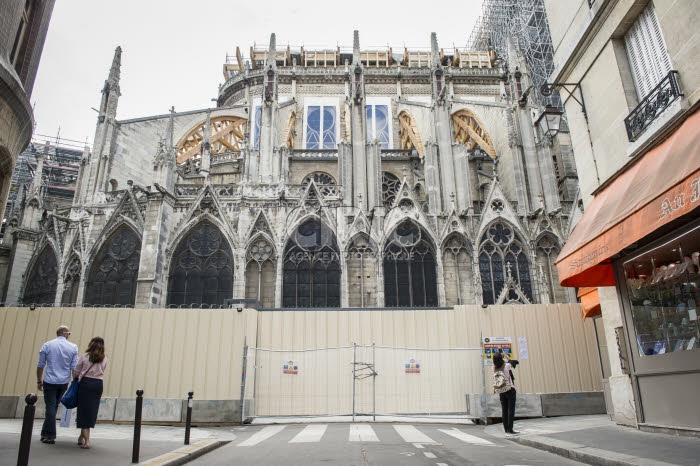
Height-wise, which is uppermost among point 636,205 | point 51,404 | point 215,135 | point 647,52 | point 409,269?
point 215,135

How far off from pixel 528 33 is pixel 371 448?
40.0m

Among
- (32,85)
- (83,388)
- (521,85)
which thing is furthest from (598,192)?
(521,85)

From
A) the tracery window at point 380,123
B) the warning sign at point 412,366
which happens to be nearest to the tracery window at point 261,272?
the warning sign at point 412,366

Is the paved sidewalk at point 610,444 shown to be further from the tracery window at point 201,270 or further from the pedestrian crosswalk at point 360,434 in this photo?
the tracery window at point 201,270

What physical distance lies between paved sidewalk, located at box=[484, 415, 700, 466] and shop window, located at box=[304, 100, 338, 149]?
2597 centimetres

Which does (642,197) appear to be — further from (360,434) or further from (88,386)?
(88,386)

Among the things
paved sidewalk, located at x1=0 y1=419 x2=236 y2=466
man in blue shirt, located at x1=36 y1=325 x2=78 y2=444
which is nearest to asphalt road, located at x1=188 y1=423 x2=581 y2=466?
paved sidewalk, located at x1=0 y1=419 x2=236 y2=466

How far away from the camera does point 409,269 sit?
63.2ft

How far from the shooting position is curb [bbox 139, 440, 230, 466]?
5.23 metres

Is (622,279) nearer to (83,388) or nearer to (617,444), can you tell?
(617,444)

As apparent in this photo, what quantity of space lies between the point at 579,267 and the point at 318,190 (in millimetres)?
13459

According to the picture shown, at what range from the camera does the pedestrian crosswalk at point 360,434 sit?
714 cm

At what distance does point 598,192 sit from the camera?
30.0 ft

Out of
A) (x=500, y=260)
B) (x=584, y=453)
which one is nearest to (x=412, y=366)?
(x=584, y=453)
